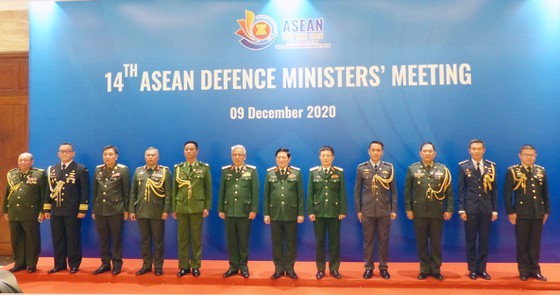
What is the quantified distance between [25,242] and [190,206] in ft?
7.38

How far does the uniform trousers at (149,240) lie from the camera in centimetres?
480

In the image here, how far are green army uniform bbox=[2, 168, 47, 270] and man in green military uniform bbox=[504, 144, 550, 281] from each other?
18.7 feet

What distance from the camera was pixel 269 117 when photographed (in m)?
5.51

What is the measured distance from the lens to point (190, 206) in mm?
4746

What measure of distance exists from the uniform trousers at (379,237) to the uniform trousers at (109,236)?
2.99 meters

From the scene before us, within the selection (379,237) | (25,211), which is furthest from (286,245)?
(25,211)

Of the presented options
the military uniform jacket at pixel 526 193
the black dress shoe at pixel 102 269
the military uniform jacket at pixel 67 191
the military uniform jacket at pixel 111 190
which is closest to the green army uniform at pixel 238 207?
the military uniform jacket at pixel 111 190

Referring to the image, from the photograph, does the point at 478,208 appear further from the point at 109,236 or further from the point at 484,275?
the point at 109,236

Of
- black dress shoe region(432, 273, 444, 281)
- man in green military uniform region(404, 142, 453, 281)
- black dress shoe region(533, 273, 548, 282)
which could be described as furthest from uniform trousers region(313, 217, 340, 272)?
black dress shoe region(533, 273, 548, 282)

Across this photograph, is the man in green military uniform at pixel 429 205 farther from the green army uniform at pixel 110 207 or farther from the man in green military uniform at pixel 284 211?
the green army uniform at pixel 110 207

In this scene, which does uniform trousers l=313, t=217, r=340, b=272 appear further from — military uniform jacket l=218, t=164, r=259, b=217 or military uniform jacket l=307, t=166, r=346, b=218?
military uniform jacket l=218, t=164, r=259, b=217

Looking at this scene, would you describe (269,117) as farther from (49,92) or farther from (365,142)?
(49,92)

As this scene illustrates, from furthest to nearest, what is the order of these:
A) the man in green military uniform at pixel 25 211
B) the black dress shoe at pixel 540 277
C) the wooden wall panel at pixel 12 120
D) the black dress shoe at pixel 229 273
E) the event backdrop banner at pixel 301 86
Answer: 1. the wooden wall panel at pixel 12 120
2. the event backdrop banner at pixel 301 86
3. the man in green military uniform at pixel 25 211
4. the black dress shoe at pixel 229 273
5. the black dress shoe at pixel 540 277

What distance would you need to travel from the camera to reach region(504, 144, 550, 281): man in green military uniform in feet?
14.7
